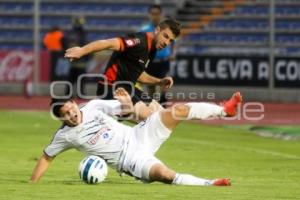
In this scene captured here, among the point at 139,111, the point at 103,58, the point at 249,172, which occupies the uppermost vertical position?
the point at 139,111

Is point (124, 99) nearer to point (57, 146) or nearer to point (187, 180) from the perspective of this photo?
point (57, 146)

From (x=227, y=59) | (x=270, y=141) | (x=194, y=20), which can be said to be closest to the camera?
(x=270, y=141)

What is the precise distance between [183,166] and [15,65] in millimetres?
19273

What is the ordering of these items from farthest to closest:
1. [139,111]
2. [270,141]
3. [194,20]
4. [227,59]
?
[194,20], [227,59], [270,141], [139,111]

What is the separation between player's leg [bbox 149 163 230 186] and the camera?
1107 cm

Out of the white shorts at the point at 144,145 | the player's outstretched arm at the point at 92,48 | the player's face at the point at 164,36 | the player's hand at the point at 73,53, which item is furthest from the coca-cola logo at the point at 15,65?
the white shorts at the point at 144,145

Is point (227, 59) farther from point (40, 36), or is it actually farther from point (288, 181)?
point (288, 181)

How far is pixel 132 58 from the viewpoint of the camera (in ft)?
46.0

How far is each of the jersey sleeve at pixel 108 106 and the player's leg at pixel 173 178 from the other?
1.11 meters

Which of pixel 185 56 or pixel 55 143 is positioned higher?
pixel 55 143

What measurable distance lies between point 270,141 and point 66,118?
28.1 feet

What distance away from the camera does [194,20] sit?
34.0 m

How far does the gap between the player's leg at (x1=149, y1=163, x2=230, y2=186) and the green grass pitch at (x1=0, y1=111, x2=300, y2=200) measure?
11cm

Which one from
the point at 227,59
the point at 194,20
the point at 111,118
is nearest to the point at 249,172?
the point at 111,118
